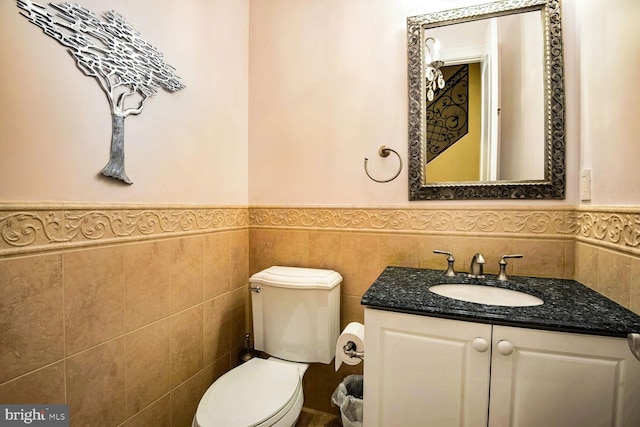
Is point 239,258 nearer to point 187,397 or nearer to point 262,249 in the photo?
point 262,249

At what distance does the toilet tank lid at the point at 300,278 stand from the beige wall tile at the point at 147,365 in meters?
0.45

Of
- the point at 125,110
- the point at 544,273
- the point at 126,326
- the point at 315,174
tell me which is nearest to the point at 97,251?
the point at 126,326

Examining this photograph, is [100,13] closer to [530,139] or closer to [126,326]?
[126,326]

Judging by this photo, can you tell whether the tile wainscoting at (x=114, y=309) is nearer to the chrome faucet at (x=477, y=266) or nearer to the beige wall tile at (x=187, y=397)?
the beige wall tile at (x=187, y=397)

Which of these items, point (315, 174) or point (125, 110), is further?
point (315, 174)

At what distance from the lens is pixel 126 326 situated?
1091mm

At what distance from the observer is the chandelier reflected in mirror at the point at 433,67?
1.41 metres

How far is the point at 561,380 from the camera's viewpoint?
32.0 inches

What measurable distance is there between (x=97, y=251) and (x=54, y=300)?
0.18 metres

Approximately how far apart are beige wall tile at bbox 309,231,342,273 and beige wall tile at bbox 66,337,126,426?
918 millimetres

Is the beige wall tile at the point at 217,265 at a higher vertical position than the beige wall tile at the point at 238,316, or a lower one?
higher

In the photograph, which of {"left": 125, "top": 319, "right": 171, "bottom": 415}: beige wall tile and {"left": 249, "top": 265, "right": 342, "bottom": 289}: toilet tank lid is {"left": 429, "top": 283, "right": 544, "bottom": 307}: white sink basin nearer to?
{"left": 249, "top": 265, "right": 342, "bottom": 289}: toilet tank lid

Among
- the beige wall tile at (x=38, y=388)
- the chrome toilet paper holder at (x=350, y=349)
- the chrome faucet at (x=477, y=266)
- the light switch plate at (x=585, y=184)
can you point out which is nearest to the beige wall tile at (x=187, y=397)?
the beige wall tile at (x=38, y=388)

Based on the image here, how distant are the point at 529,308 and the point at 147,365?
1380 mm
